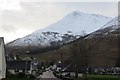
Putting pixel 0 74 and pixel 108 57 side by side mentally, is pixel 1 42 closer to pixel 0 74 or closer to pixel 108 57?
pixel 0 74

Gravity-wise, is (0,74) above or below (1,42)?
below

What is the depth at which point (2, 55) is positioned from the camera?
2869 inches

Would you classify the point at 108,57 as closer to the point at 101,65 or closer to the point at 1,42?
the point at 101,65

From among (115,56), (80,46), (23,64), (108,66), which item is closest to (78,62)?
(80,46)

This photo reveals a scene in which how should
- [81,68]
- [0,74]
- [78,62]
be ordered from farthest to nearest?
[81,68] < [78,62] < [0,74]

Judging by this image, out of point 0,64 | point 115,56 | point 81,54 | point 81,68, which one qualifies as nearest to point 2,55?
point 0,64

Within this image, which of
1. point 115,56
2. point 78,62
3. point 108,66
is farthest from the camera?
point 115,56

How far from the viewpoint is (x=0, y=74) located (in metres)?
69.9

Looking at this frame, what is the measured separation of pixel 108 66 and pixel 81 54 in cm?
8539

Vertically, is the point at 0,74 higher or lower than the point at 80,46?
lower

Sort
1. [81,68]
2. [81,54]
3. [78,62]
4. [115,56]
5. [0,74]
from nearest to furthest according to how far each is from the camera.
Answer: [0,74]
[81,54]
[78,62]
[81,68]
[115,56]

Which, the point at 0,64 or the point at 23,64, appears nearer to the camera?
the point at 0,64

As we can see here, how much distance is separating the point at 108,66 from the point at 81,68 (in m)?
59.4

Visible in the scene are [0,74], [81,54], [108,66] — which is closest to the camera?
[0,74]
